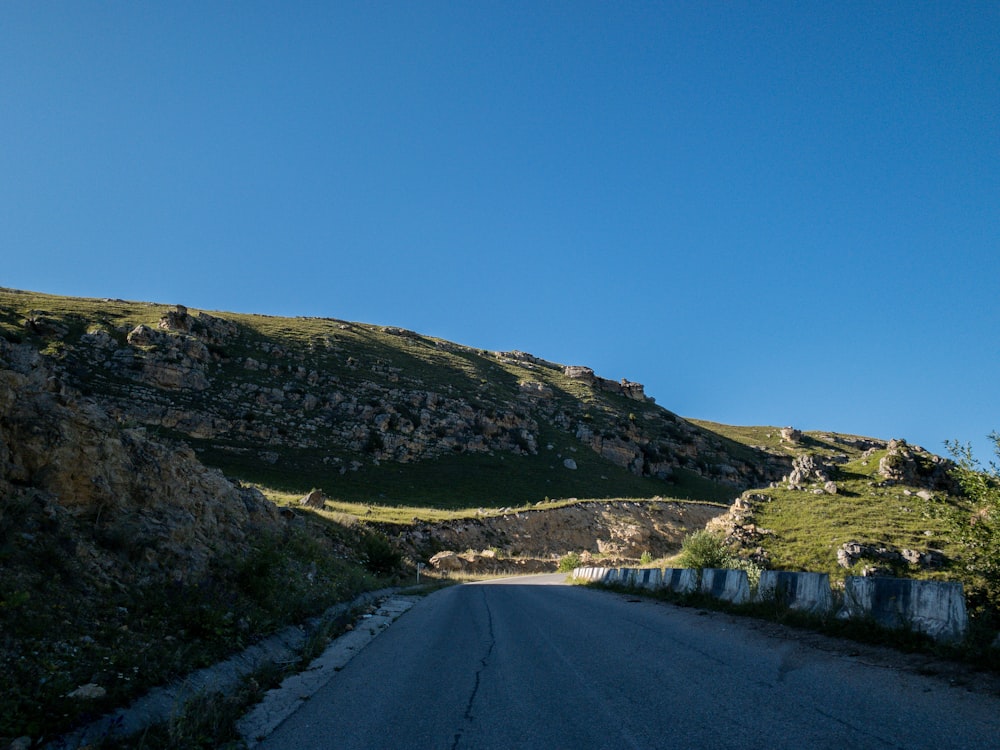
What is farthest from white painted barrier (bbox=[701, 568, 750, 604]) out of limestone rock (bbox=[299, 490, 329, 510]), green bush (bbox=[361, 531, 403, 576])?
limestone rock (bbox=[299, 490, 329, 510])

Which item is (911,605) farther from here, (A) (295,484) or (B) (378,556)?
(A) (295,484)

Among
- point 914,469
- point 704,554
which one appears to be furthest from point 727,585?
point 914,469

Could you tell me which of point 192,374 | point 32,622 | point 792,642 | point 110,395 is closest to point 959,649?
point 792,642

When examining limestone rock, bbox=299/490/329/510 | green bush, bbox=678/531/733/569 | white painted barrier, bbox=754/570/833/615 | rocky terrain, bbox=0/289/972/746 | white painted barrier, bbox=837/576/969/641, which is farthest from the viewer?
limestone rock, bbox=299/490/329/510

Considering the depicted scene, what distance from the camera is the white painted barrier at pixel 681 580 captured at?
12.9 m

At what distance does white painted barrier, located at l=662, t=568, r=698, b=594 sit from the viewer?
12875 millimetres

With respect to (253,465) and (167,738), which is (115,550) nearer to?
(167,738)

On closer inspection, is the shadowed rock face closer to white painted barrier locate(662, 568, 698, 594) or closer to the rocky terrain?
the rocky terrain

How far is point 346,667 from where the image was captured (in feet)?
24.8

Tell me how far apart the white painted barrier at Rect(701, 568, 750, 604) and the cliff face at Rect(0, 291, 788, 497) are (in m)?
43.0

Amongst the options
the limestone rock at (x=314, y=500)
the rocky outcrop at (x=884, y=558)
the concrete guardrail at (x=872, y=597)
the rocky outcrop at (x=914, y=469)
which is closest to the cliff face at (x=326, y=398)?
the limestone rock at (x=314, y=500)

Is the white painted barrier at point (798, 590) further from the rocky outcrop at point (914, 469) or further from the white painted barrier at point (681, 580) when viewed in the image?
the rocky outcrop at point (914, 469)

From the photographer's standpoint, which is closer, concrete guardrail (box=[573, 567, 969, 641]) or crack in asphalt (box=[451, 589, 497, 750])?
crack in asphalt (box=[451, 589, 497, 750])

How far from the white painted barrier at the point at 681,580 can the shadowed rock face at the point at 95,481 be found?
10.5 m
